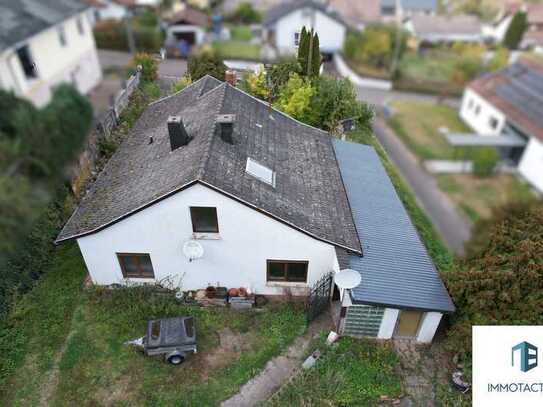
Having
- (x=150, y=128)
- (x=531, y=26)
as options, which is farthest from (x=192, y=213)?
(x=531, y=26)

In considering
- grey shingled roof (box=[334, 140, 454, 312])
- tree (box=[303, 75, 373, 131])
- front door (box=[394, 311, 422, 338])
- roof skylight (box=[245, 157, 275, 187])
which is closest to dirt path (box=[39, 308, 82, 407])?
roof skylight (box=[245, 157, 275, 187])

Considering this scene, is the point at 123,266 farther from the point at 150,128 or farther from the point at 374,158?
the point at 374,158

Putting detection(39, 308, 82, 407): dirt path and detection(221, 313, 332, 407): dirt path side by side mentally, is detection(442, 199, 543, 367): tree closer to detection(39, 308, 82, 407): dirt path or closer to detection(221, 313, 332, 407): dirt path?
detection(221, 313, 332, 407): dirt path

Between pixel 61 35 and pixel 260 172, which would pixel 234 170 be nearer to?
pixel 260 172

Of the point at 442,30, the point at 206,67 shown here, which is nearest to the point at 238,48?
the point at 206,67

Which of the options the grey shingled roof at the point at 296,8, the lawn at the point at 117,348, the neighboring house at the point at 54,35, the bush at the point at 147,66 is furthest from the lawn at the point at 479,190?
the grey shingled roof at the point at 296,8

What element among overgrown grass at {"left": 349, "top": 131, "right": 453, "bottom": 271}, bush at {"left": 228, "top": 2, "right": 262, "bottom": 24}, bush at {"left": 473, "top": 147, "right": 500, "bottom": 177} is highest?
bush at {"left": 228, "top": 2, "right": 262, "bottom": 24}
